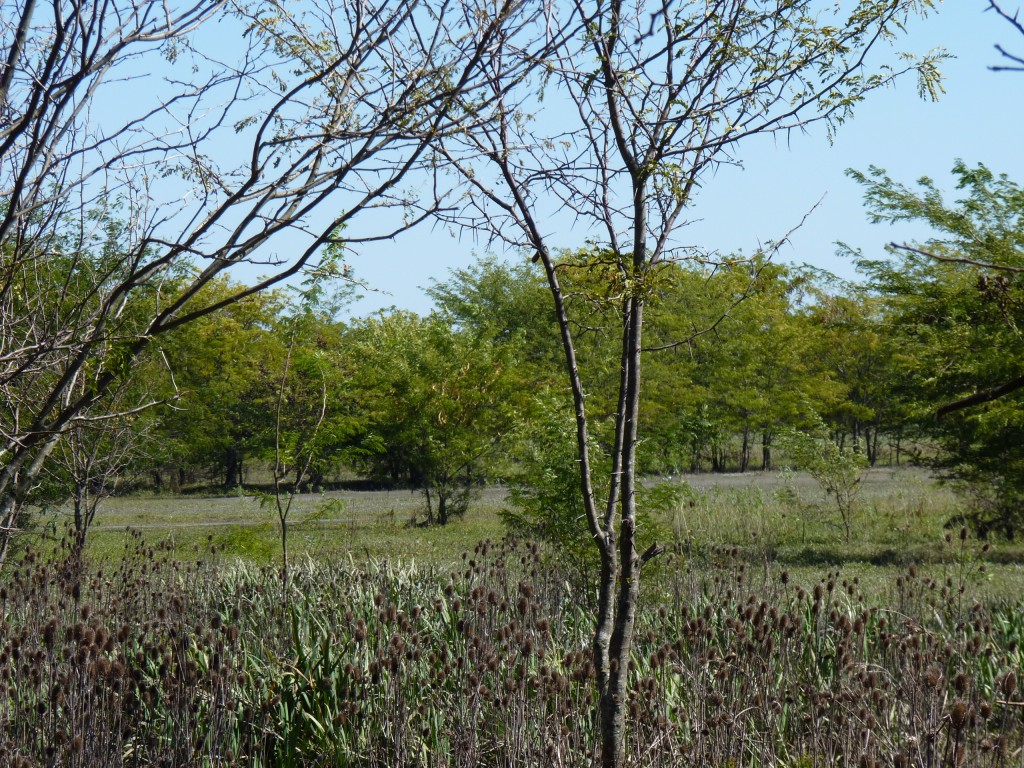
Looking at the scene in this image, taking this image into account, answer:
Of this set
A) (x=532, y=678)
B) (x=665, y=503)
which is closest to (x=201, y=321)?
(x=665, y=503)

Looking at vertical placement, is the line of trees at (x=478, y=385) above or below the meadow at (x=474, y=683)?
above

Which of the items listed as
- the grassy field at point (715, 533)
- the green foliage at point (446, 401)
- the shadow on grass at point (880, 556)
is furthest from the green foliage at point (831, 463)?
the green foliage at point (446, 401)

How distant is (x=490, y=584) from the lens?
22.1 feet

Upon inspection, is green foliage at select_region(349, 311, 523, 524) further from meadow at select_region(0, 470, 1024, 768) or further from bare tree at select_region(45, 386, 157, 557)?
meadow at select_region(0, 470, 1024, 768)

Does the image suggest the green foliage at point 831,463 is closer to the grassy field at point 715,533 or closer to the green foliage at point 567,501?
the grassy field at point 715,533

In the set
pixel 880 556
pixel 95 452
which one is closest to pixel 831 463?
pixel 880 556

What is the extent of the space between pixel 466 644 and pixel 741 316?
25.4 m

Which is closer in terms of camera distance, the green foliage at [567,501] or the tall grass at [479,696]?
the tall grass at [479,696]

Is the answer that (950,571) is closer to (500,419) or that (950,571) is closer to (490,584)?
(490,584)

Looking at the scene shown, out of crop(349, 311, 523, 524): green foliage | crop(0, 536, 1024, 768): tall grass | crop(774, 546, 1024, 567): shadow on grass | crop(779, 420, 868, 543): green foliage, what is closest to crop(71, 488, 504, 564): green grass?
crop(349, 311, 523, 524): green foliage

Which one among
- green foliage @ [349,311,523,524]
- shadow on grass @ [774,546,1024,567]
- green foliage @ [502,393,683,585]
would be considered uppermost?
green foliage @ [349,311,523,524]

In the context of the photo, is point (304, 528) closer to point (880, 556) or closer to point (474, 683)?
point (880, 556)

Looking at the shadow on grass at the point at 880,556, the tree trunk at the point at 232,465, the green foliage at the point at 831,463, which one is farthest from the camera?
the tree trunk at the point at 232,465

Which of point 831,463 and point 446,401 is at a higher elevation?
point 446,401
